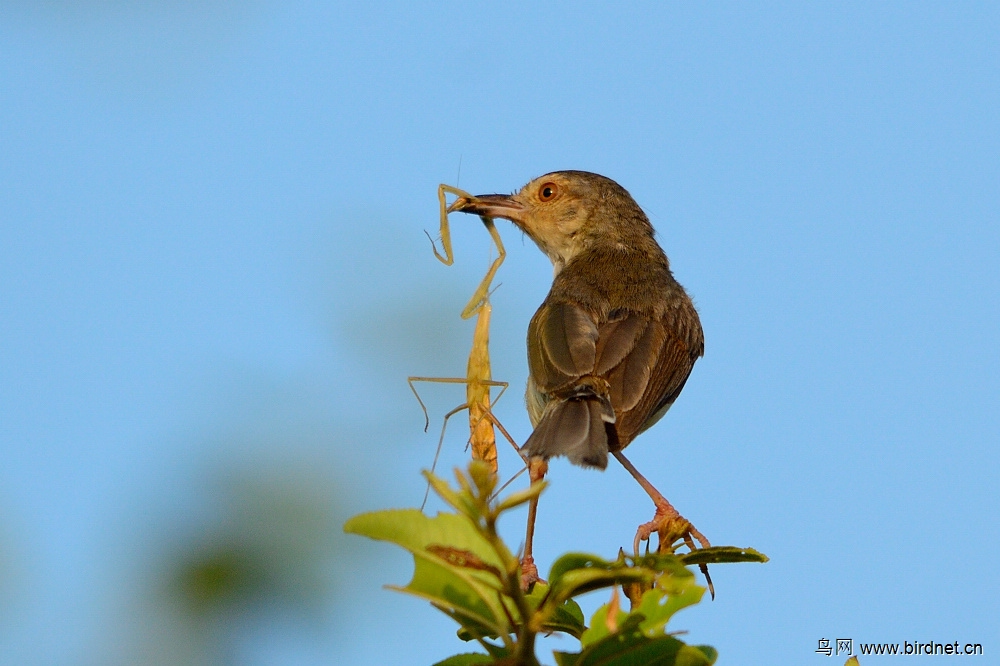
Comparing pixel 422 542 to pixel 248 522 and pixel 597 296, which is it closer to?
pixel 248 522

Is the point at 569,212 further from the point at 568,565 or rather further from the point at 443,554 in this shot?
the point at 443,554

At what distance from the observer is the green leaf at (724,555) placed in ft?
7.37

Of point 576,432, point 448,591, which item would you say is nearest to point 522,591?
point 448,591

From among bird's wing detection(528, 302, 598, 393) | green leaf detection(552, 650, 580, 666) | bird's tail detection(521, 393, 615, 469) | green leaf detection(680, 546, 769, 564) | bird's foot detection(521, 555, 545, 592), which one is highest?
bird's wing detection(528, 302, 598, 393)

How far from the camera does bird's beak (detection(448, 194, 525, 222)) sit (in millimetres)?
7089

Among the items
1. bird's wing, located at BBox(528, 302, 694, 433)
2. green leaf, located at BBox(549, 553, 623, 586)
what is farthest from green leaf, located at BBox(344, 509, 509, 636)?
bird's wing, located at BBox(528, 302, 694, 433)

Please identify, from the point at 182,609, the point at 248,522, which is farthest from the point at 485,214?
the point at 182,609

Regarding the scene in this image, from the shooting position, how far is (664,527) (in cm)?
303

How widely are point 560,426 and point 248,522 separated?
157cm

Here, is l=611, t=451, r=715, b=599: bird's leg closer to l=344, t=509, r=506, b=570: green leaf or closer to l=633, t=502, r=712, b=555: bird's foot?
l=633, t=502, r=712, b=555: bird's foot

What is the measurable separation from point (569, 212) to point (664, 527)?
15.3 ft

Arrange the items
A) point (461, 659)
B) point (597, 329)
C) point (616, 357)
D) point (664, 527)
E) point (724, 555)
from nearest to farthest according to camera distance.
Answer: point (461, 659) → point (724, 555) → point (664, 527) → point (616, 357) → point (597, 329)

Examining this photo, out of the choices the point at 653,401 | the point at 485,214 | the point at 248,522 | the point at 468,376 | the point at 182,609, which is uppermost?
the point at 485,214

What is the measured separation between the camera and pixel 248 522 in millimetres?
3006
